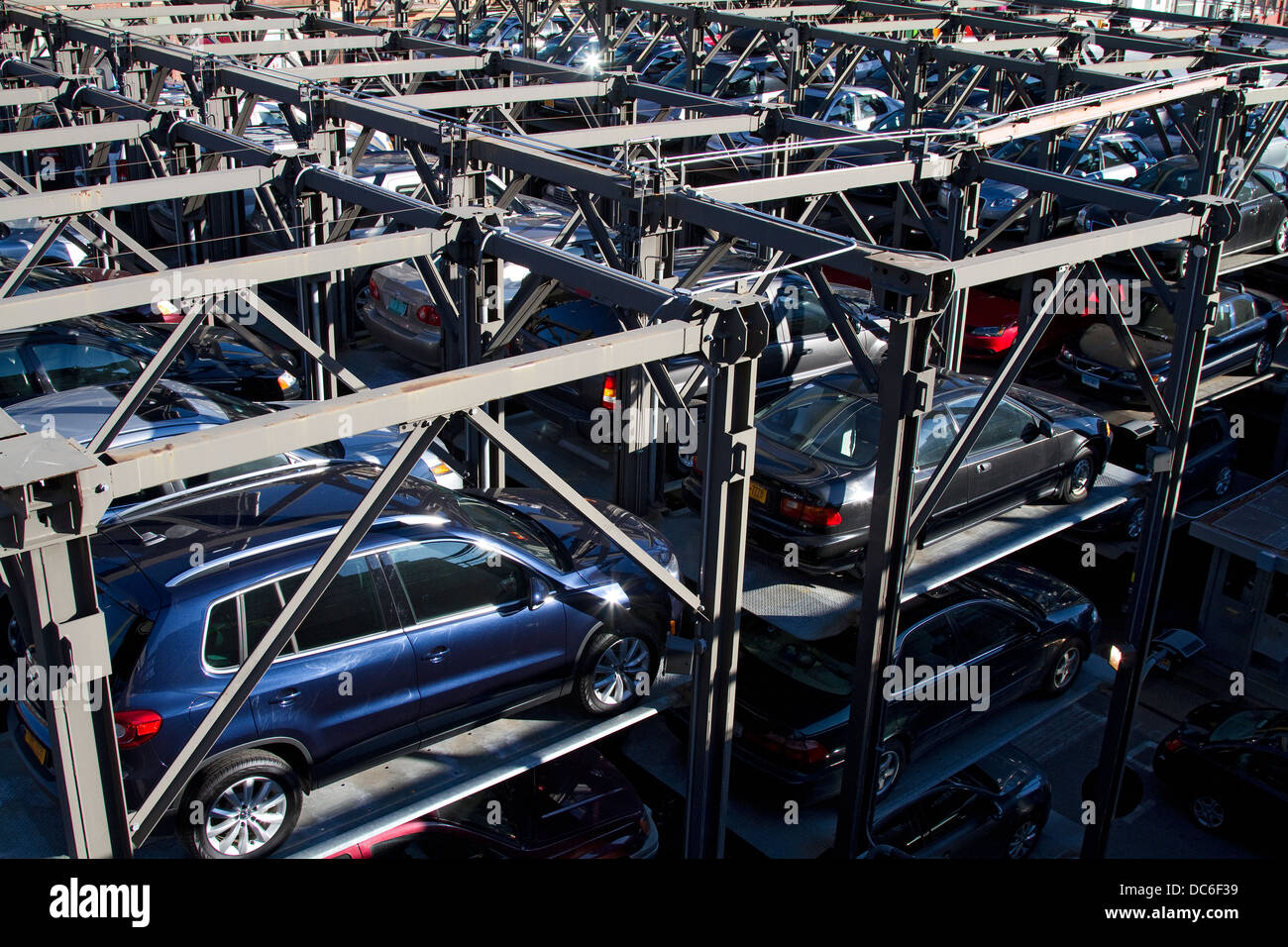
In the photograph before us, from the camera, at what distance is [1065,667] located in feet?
33.0

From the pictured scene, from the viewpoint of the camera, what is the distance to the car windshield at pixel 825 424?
845 centimetres

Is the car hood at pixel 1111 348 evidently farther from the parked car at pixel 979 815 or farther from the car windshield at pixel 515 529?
the car windshield at pixel 515 529

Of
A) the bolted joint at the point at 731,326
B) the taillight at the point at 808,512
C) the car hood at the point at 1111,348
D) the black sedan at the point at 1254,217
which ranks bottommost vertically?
the car hood at the point at 1111,348

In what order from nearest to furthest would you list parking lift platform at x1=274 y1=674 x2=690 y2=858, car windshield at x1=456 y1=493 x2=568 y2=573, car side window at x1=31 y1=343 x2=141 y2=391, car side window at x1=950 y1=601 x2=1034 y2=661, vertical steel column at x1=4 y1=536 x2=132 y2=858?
1. vertical steel column at x1=4 y1=536 x2=132 y2=858
2. parking lift platform at x1=274 y1=674 x2=690 y2=858
3. car windshield at x1=456 y1=493 x2=568 y2=573
4. car side window at x1=950 y1=601 x2=1034 y2=661
5. car side window at x1=31 y1=343 x2=141 y2=391

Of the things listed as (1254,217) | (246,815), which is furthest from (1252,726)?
(246,815)

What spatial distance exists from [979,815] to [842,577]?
1984 mm

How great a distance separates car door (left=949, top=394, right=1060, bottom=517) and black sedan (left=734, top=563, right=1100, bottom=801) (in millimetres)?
885

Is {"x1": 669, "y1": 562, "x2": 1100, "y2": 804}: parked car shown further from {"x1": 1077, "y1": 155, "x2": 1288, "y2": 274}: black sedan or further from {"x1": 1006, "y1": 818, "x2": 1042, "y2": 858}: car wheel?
{"x1": 1077, "y1": 155, "x2": 1288, "y2": 274}: black sedan

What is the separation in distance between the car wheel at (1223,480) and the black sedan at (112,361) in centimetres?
1011

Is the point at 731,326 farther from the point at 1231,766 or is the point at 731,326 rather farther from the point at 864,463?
the point at 1231,766

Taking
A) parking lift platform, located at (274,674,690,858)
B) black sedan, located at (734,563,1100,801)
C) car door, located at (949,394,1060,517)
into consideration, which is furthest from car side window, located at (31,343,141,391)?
car door, located at (949,394,1060,517)

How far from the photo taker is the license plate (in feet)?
17.9

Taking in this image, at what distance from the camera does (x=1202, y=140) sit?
13047mm

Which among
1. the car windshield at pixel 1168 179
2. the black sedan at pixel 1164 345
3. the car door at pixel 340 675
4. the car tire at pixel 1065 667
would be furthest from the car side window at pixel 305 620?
the car windshield at pixel 1168 179
